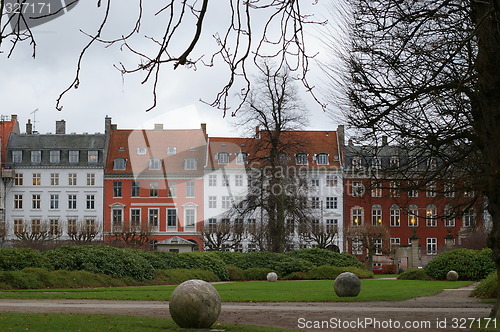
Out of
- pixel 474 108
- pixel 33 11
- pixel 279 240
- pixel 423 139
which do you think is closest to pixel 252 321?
pixel 423 139

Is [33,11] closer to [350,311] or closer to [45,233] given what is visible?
[350,311]

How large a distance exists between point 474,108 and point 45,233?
2295 inches

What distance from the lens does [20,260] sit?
2961 cm

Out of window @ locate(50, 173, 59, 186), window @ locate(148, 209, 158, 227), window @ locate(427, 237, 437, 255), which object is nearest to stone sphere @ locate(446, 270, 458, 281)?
window @ locate(427, 237, 437, 255)

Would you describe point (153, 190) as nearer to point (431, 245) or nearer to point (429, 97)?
point (431, 245)

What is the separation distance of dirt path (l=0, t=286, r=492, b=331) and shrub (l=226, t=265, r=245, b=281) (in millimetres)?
19149

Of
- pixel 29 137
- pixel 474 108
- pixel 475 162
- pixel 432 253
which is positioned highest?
pixel 29 137

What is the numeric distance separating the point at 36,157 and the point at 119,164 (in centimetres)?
831

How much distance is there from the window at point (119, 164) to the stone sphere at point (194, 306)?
66614 mm

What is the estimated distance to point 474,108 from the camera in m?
16.0

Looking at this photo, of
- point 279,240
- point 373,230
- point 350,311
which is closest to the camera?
point 350,311

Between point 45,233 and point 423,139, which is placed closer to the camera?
point 423,139
